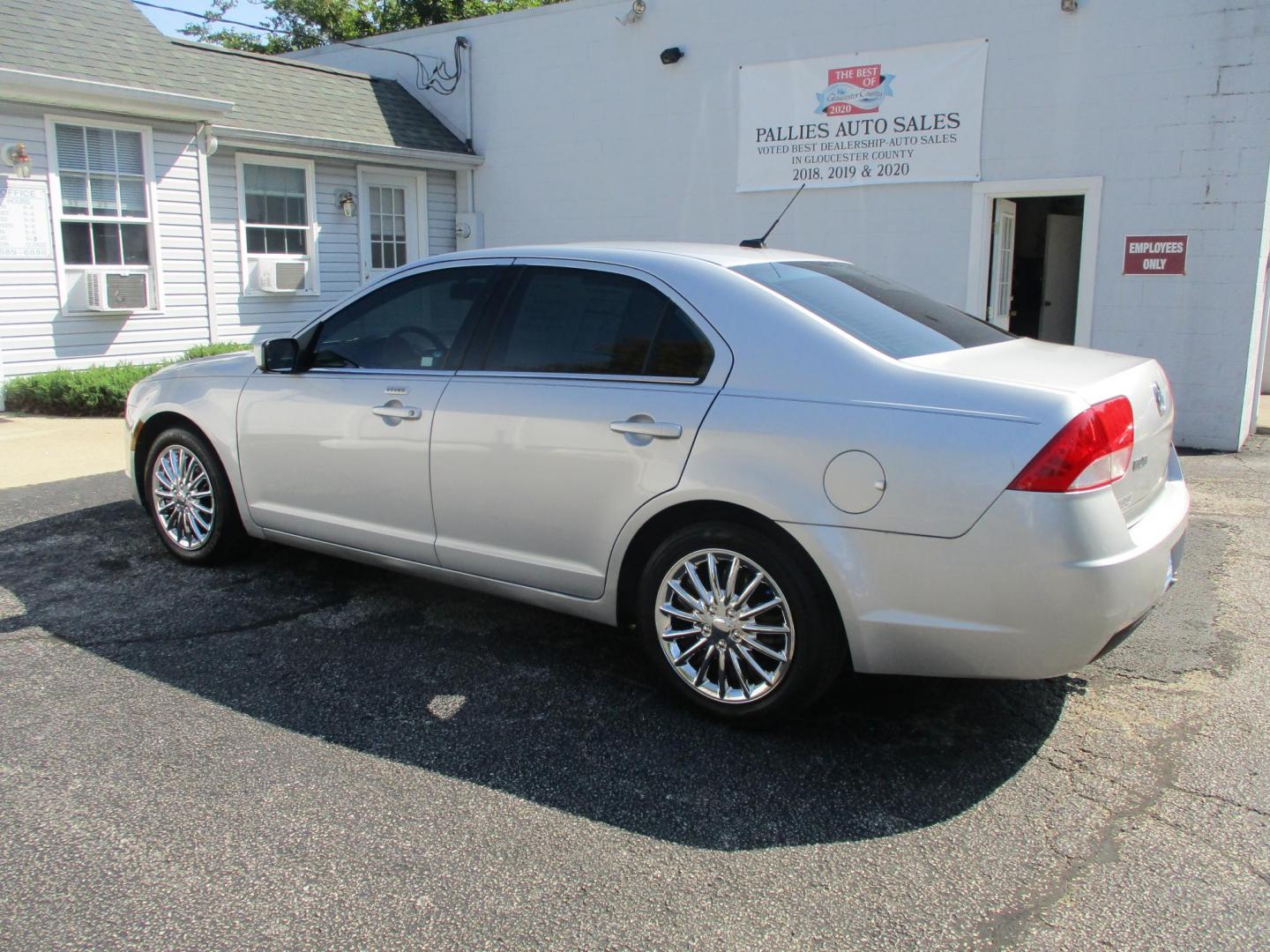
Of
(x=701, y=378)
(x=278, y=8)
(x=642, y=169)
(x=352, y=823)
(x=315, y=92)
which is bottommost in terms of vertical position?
(x=352, y=823)

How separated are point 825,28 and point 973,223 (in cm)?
279

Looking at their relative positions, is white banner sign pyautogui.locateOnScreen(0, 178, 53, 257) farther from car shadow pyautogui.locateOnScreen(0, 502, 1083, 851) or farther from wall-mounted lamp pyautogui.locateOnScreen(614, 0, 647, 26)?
wall-mounted lamp pyautogui.locateOnScreen(614, 0, 647, 26)

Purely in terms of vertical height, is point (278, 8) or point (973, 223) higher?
point (278, 8)

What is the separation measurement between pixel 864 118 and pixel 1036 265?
372cm

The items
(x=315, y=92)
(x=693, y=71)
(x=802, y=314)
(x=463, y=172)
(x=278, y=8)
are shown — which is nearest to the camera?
(x=802, y=314)

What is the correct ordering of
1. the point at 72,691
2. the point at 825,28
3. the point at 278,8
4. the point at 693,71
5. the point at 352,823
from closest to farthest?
the point at 352,823 < the point at 72,691 < the point at 825,28 < the point at 693,71 < the point at 278,8


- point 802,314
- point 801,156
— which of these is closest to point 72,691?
point 802,314

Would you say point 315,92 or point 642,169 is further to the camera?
point 315,92

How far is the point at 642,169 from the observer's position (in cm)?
1306

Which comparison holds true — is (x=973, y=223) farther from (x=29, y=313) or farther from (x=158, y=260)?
(x=29, y=313)

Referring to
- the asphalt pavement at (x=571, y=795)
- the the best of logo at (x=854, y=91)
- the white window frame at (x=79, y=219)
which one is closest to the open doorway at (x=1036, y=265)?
the the best of logo at (x=854, y=91)

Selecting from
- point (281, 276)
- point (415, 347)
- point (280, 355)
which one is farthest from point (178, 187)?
point (415, 347)

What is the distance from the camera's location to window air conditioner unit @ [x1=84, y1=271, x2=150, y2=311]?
10961 mm

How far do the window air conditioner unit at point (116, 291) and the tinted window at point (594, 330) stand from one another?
8.64 meters
